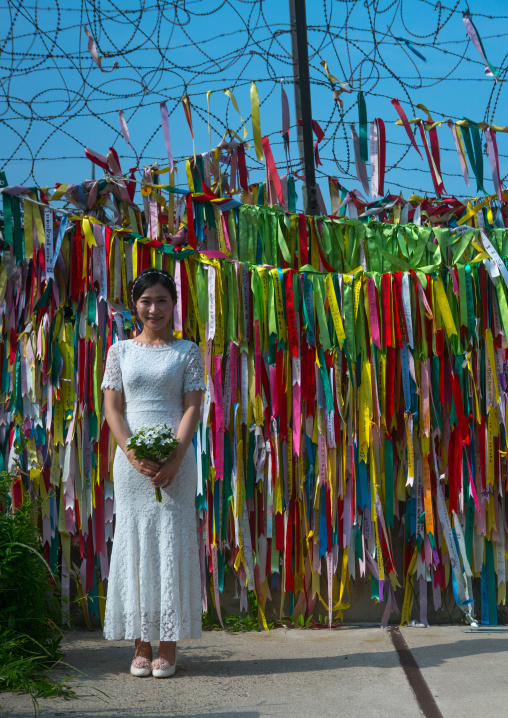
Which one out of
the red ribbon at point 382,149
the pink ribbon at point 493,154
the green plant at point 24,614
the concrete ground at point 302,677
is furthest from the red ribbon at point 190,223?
the concrete ground at point 302,677

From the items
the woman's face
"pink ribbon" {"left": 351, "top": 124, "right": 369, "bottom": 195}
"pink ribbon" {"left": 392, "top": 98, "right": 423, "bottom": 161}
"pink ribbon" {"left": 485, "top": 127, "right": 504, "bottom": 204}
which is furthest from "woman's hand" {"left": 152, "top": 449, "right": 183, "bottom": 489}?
"pink ribbon" {"left": 485, "top": 127, "right": 504, "bottom": 204}

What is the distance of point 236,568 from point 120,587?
685 millimetres

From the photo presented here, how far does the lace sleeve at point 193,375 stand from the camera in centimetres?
284

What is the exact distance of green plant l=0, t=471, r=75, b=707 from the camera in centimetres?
251

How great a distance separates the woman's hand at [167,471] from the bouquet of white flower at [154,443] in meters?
0.02

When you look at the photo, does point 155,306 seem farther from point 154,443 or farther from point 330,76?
point 330,76

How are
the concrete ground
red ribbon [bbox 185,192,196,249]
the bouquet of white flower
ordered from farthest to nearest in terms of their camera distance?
red ribbon [bbox 185,192,196,249]
the bouquet of white flower
the concrete ground

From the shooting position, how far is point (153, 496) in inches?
109

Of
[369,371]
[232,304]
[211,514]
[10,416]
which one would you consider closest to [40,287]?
[10,416]

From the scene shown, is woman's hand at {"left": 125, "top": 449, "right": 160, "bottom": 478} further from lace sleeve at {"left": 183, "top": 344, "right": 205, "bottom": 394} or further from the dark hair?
the dark hair

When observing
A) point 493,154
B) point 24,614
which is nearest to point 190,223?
point 493,154

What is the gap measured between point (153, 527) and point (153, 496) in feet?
0.35

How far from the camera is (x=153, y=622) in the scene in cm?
271

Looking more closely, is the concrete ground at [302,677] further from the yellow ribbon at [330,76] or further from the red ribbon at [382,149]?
the yellow ribbon at [330,76]
